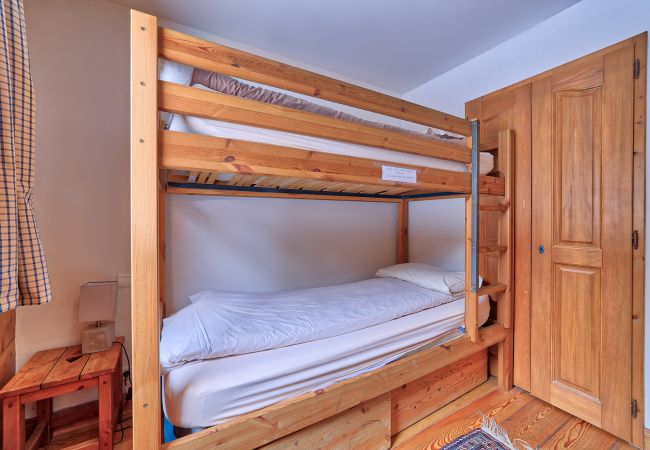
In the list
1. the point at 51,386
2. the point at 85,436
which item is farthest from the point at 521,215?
the point at 85,436

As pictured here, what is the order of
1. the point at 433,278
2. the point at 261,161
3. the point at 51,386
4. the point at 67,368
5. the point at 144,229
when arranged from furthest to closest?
the point at 433,278 < the point at 67,368 < the point at 51,386 < the point at 261,161 < the point at 144,229

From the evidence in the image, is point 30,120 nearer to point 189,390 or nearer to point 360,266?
point 189,390

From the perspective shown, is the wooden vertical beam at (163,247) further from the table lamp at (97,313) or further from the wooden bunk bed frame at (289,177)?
the table lamp at (97,313)

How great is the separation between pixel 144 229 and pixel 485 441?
183 centimetres

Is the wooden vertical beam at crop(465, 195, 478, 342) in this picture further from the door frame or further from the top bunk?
the door frame

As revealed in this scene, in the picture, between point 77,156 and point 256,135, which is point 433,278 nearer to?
point 256,135

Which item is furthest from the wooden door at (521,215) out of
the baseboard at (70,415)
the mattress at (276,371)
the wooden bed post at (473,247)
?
the baseboard at (70,415)

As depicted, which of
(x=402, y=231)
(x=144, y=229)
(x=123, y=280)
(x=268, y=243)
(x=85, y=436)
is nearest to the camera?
(x=144, y=229)

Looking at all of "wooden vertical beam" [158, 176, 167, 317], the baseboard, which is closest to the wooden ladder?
"wooden vertical beam" [158, 176, 167, 317]

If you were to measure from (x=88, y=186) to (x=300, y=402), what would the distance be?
68.6 inches

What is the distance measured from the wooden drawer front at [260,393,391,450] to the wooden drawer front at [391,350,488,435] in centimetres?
11

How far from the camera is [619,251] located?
4.55ft

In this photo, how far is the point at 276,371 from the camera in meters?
1.00

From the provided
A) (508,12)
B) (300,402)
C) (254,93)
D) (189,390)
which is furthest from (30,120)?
(508,12)
